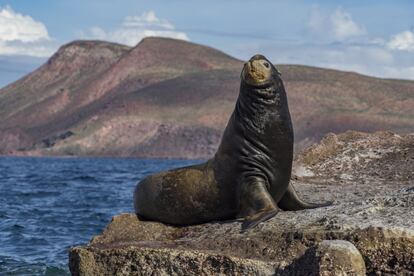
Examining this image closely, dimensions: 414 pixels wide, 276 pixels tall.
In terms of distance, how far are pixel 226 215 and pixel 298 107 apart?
175 meters

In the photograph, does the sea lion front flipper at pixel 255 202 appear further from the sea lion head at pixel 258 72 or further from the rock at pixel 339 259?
the rock at pixel 339 259

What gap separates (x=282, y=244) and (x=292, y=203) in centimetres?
202

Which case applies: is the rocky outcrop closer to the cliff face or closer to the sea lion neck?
the sea lion neck

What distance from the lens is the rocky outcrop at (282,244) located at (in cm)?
761

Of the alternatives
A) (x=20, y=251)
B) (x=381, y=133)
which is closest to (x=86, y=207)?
(x=20, y=251)

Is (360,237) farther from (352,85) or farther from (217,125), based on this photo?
(352,85)

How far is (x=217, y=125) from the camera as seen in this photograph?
584 feet

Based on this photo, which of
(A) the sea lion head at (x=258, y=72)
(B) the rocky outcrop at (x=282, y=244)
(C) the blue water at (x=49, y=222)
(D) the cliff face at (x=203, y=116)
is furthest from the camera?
(D) the cliff face at (x=203, y=116)

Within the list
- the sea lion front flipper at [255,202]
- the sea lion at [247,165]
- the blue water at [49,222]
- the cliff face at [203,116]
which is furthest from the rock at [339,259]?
the cliff face at [203,116]

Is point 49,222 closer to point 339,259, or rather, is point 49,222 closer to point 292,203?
point 292,203

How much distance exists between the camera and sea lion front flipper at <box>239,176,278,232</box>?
375 inches

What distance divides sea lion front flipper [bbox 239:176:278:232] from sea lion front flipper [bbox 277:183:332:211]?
437 mm

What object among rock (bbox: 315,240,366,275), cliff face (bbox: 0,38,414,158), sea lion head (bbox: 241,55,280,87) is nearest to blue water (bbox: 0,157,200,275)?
sea lion head (bbox: 241,55,280,87)

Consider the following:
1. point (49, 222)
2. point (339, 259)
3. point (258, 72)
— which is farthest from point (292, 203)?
point (49, 222)
